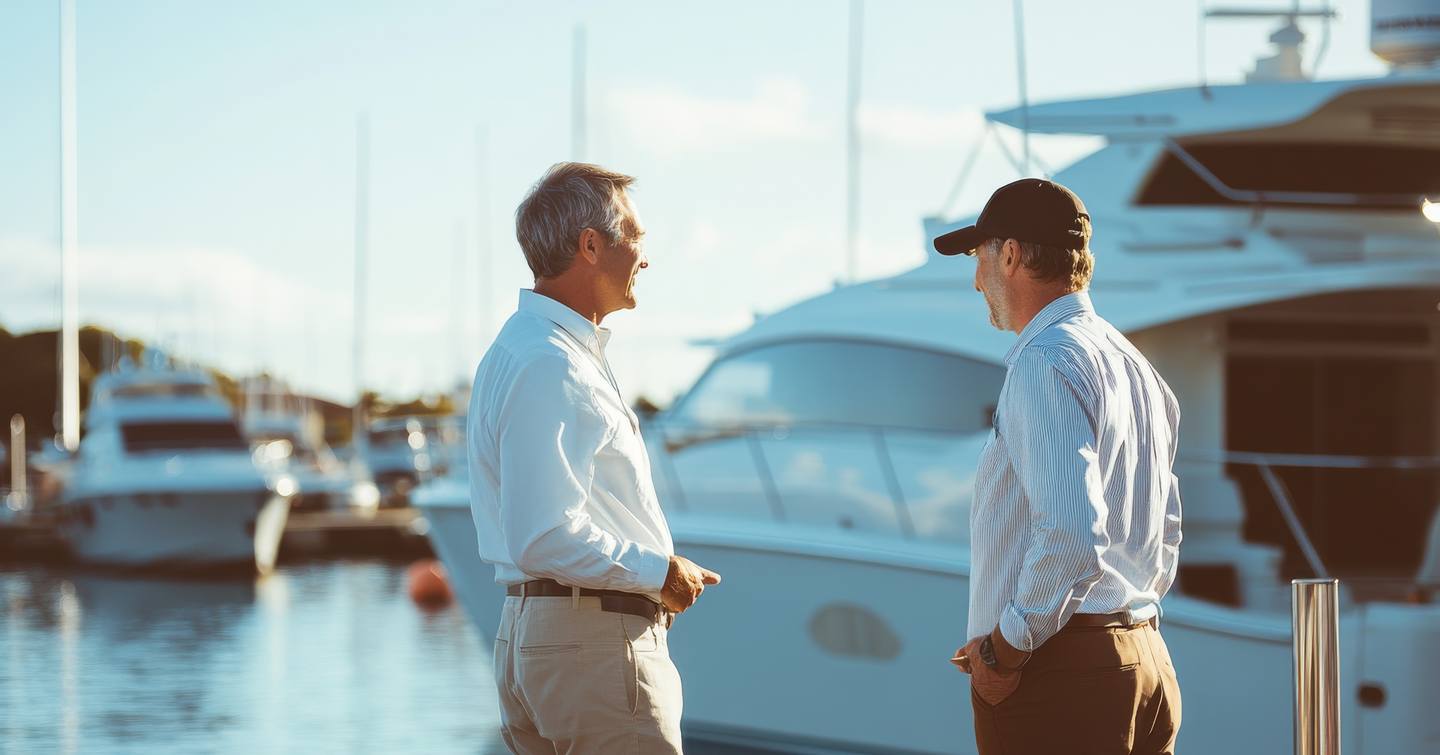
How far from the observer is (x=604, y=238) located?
310cm

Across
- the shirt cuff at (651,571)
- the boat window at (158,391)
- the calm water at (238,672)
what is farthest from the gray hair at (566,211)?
the boat window at (158,391)

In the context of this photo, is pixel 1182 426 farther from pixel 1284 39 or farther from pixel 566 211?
pixel 566 211

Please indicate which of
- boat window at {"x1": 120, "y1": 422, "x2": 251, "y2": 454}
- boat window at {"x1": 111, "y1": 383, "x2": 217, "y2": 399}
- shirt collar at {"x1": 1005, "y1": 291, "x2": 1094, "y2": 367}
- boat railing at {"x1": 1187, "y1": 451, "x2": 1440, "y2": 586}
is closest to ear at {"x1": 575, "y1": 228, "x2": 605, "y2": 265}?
shirt collar at {"x1": 1005, "y1": 291, "x2": 1094, "y2": 367}

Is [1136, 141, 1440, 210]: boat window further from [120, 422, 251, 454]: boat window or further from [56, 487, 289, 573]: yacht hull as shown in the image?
[120, 422, 251, 454]: boat window

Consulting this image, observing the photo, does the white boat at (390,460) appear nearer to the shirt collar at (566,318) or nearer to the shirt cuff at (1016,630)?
the shirt collar at (566,318)

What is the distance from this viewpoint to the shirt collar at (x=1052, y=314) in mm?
2977

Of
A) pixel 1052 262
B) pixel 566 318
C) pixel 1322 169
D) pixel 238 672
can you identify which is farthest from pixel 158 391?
pixel 1052 262

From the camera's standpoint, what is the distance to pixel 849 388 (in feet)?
29.0

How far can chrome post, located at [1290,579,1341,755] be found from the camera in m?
3.62

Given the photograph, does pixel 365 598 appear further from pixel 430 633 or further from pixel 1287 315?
pixel 1287 315

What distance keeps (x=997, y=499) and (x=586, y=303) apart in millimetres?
820

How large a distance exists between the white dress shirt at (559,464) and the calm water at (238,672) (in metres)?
9.37

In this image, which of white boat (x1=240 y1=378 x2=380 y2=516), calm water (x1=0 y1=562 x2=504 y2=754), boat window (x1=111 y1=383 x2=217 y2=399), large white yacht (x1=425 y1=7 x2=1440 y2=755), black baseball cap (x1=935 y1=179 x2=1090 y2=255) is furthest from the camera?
white boat (x1=240 y1=378 x2=380 y2=516)

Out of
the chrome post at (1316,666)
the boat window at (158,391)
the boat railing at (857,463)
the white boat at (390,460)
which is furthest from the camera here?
the white boat at (390,460)
